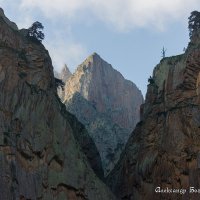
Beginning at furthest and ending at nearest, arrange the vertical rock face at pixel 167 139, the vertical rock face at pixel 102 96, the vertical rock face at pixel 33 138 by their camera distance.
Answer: the vertical rock face at pixel 102 96, the vertical rock face at pixel 167 139, the vertical rock face at pixel 33 138

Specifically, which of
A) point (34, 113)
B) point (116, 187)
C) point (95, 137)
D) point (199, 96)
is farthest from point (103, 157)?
point (34, 113)

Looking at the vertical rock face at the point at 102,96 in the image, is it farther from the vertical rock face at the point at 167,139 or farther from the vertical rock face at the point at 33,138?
the vertical rock face at the point at 33,138

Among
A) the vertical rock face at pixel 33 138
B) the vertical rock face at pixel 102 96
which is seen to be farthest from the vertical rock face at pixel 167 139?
the vertical rock face at pixel 102 96

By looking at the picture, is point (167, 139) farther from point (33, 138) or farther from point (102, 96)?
point (102, 96)

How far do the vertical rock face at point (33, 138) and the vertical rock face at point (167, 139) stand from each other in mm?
7375

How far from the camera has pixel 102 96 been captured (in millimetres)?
170500

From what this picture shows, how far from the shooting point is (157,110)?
273 ft

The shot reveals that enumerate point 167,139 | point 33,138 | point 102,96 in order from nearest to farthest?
point 33,138 < point 167,139 < point 102,96

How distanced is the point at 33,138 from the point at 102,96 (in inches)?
4164

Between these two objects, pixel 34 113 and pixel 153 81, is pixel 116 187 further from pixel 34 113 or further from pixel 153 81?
pixel 34 113

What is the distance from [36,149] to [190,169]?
2267cm

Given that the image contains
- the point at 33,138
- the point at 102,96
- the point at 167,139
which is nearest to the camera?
the point at 33,138

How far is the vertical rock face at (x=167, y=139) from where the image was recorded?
74.1 metres

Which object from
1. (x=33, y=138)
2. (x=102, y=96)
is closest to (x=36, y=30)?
(x=33, y=138)
